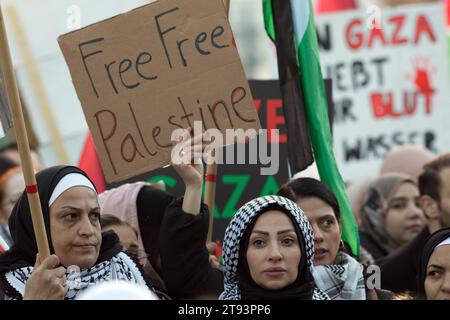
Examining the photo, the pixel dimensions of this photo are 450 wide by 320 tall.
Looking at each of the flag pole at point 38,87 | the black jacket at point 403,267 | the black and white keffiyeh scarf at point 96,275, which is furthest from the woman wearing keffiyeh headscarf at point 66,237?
the flag pole at point 38,87

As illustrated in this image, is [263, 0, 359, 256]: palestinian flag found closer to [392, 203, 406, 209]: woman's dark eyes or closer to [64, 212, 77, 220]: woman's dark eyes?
[64, 212, 77, 220]: woman's dark eyes

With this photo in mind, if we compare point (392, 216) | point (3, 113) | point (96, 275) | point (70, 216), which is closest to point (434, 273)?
point (96, 275)

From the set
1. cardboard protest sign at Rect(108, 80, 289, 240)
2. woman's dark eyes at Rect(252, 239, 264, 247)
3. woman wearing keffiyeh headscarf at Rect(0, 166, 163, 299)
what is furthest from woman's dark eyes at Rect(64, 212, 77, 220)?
cardboard protest sign at Rect(108, 80, 289, 240)

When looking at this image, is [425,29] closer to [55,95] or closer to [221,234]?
[55,95]

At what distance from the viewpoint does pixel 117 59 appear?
518 centimetres

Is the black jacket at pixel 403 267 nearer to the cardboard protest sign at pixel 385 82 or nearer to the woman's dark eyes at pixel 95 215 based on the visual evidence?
the woman's dark eyes at pixel 95 215

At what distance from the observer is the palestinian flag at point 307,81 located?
5785 millimetres

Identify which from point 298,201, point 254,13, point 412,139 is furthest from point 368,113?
point 254,13

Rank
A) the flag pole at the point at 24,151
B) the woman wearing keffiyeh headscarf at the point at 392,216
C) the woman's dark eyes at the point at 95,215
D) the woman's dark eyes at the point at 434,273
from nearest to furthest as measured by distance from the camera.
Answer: the flag pole at the point at 24,151, the woman's dark eyes at the point at 95,215, the woman's dark eyes at the point at 434,273, the woman wearing keffiyeh headscarf at the point at 392,216

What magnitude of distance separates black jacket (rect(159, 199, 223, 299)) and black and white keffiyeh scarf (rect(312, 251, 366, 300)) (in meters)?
0.43

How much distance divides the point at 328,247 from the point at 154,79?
0.93 meters

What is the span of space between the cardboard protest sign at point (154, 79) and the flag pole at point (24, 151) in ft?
2.50

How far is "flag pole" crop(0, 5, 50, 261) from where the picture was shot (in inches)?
171

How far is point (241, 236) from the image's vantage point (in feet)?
15.6
